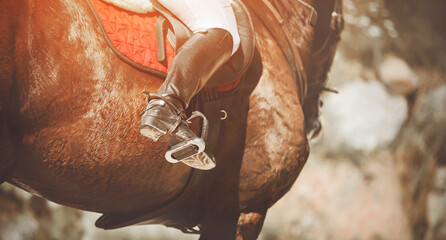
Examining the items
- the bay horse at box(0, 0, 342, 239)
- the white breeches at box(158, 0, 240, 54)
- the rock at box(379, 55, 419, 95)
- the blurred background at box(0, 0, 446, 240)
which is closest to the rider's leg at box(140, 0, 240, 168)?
the white breeches at box(158, 0, 240, 54)

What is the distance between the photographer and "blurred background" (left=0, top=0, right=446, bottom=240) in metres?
2.13

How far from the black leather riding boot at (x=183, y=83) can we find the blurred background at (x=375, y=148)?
3.12 ft

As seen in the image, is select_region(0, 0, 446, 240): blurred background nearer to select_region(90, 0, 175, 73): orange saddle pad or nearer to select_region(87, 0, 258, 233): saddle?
select_region(87, 0, 258, 233): saddle

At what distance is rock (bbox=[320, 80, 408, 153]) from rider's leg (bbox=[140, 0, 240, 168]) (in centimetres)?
102

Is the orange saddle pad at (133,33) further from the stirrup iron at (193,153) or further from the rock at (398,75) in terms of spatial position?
the rock at (398,75)

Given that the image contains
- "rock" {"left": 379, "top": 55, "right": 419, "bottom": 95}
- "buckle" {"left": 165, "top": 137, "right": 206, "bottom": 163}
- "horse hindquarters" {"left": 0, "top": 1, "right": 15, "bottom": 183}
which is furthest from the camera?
"rock" {"left": 379, "top": 55, "right": 419, "bottom": 95}

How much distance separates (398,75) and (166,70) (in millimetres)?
1673

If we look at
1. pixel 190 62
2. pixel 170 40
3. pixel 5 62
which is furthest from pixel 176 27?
pixel 5 62

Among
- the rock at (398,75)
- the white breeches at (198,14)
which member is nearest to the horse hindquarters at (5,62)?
the white breeches at (198,14)

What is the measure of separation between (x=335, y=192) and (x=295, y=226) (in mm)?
297

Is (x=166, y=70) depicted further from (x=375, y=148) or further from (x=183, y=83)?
(x=375, y=148)

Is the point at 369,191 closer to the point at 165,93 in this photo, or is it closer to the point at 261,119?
the point at 261,119

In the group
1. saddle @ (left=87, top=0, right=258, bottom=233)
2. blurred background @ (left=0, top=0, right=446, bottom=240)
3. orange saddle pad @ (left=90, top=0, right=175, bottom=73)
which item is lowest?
blurred background @ (left=0, top=0, right=446, bottom=240)

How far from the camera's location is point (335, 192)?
225 cm
